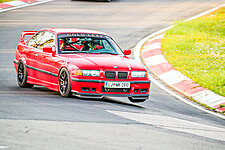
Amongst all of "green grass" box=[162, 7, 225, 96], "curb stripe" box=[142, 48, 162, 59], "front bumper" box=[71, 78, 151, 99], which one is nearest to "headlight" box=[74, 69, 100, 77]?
"front bumper" box=[71, 78, 151, 99]

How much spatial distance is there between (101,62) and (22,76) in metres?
2.36

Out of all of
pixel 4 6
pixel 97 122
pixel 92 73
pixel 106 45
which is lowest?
pixel 4 6

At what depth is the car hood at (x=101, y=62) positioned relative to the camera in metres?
10.7

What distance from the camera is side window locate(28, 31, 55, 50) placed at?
1205 centimetres

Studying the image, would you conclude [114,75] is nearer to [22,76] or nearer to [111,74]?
[111,74]

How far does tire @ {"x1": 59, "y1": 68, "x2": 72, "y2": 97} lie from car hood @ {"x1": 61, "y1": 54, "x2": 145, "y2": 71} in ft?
0.78

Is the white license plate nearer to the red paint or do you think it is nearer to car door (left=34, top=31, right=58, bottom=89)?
the red paint

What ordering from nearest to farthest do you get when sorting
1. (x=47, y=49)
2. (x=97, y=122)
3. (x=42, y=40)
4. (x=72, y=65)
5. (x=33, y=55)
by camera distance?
(x=97, y=122) < (x=72, y=65) < (x=47, y=49) < (x=33, y=55) < (x=42, y=40)

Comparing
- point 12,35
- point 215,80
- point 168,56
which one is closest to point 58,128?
point 215,80

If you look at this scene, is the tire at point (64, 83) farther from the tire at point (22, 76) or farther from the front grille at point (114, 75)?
the tire at point (22, 76)

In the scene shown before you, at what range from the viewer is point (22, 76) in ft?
41.0

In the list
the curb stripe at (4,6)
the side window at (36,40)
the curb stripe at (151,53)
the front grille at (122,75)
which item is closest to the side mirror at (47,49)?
the side window at (36,40)

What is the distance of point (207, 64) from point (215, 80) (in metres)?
2.34

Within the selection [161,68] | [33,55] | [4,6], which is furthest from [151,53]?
[4,6]
